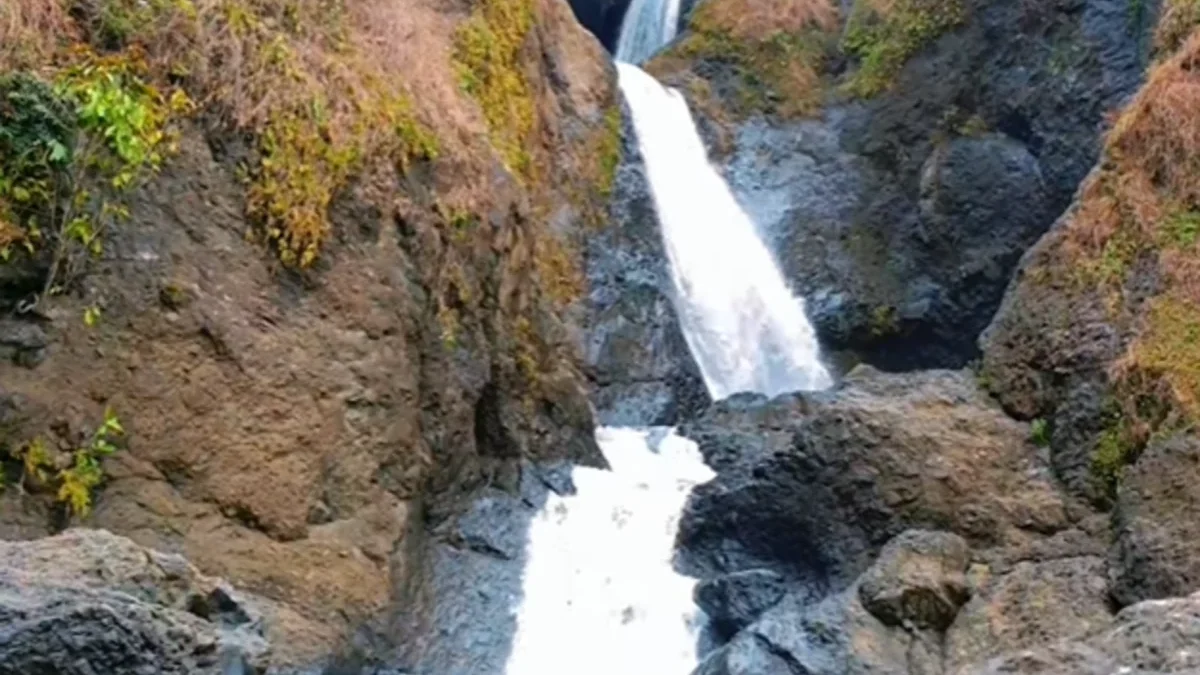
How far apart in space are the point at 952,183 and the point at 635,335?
5.51 metres

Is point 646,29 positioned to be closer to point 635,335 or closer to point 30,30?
point 635,335

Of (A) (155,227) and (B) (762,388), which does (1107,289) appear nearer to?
(B) (762,388)

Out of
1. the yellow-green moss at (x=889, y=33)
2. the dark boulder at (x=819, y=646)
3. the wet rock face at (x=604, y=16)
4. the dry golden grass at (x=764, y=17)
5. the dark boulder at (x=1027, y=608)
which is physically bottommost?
the dark boulder at (x=819, y=646)

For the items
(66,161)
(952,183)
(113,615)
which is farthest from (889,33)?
(113,615)

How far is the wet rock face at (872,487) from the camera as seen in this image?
366 inches

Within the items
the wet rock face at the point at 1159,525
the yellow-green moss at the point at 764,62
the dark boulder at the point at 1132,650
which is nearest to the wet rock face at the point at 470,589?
the wet rock face at the point at 1159,525

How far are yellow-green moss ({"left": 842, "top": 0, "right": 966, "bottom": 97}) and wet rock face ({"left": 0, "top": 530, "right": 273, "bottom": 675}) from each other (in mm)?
15750

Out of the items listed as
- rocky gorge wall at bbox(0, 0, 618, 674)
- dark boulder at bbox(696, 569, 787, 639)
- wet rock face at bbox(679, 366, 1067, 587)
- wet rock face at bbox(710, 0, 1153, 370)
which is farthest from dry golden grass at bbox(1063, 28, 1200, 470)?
rocky gorge wall at bbox(0, 0, 618, 674)

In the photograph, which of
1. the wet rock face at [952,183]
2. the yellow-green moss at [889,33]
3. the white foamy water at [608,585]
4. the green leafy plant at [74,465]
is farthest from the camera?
the yellow-green moss at [889,33]

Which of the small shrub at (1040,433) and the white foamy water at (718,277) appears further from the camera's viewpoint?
the white foamy water at (718,277)

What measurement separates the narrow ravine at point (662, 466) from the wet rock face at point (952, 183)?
2.50ft

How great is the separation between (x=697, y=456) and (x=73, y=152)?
654cm

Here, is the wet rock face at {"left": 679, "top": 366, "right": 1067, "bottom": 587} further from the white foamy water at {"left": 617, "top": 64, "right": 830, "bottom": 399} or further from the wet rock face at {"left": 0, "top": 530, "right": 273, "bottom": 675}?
the wet rock face at {"left": 0, "top": 530, "right": 273, "bottom": 675}

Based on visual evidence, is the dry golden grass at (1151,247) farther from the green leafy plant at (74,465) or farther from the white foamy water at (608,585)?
the green leafy plant at (74,465)
